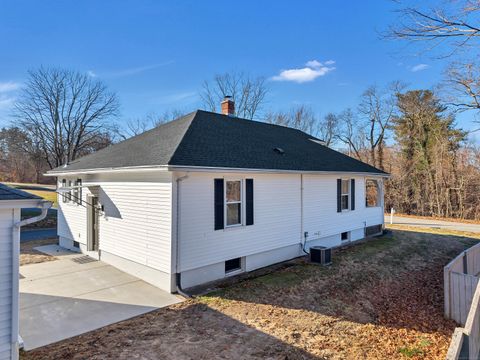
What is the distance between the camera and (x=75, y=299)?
678 centimetres

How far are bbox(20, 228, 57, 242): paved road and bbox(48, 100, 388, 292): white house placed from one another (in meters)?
3.27

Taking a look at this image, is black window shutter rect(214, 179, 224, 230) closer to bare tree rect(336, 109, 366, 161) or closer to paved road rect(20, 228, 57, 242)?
paved road rect(20, 228, 57, 242)

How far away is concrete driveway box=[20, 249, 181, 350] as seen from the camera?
545cm

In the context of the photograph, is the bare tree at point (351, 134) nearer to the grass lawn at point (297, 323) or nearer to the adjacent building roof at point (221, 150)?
the adjacent building roof at point (221, 150)

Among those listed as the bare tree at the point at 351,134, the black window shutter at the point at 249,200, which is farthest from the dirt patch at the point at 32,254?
the bare tree at the point at 351,134

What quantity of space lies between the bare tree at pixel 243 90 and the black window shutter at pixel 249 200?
2568 cm

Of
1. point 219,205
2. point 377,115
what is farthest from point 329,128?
point 219,205

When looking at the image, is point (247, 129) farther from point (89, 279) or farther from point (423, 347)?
point (423, 347)

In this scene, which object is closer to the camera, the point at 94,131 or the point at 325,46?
the point at 325,46

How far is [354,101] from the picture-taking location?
34125mm

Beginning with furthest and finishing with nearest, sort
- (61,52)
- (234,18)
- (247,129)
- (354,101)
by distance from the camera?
(354,101) < (61,52) < (234,18) < (247,129)

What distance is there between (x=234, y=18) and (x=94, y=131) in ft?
73.2

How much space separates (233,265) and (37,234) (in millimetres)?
12810

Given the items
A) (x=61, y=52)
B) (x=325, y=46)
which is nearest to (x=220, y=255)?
(x=325, y=46)
